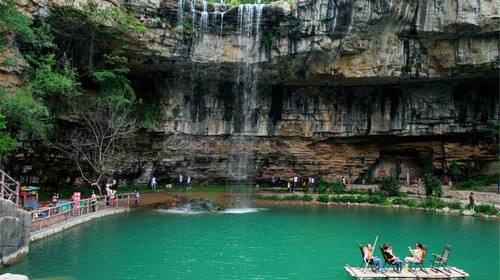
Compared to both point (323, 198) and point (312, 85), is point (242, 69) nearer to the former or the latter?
point (312, 85)

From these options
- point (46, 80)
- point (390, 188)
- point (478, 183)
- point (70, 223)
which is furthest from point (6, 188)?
point (478, 183)

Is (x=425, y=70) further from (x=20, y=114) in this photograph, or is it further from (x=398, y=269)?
(x=20, y=114)

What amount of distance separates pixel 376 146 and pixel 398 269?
26.4 m

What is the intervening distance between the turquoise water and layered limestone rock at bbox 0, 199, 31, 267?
356mm

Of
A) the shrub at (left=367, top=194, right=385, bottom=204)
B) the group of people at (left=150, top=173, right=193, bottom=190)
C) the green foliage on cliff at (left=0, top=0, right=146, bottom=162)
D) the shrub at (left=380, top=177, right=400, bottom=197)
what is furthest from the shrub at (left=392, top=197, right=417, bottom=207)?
the green foliage on cliff at (left=0, top=0, right=146, bottom=162)

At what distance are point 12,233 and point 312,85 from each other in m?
26.5

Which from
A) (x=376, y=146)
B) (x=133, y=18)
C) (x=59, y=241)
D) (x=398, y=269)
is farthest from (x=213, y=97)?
(x=398, y=269)

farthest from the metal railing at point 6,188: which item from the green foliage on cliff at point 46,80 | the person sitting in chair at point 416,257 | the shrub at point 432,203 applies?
the shrub at point 432,203

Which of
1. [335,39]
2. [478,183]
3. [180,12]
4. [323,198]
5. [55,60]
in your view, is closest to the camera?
[55,60]

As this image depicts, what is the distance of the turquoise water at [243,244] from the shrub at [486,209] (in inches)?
65.5

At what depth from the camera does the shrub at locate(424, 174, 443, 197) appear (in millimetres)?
30452

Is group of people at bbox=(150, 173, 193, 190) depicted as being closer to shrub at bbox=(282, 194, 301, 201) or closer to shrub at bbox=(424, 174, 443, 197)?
shrub at bbox=(282, 194, 301, 201)

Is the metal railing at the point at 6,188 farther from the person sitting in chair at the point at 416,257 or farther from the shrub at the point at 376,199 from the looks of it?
the shrub at the point at 376,199

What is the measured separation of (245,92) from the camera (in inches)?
1388
